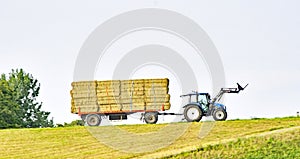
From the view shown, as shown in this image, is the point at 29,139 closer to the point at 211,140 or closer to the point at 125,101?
the point at 125,101

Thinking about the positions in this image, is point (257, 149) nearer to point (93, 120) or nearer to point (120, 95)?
point (120, 95)

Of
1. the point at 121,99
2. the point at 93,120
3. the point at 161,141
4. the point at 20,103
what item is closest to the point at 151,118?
the point at 121,99

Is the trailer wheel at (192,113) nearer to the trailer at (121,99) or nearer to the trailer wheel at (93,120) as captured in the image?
the trailer at (121,99)

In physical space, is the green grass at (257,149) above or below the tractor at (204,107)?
below

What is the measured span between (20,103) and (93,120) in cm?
3410

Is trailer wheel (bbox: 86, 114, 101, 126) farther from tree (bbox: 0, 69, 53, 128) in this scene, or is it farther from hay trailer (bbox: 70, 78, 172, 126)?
tree (bbox: 0, 69, 53, 128)

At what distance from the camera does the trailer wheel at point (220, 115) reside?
34562 mm

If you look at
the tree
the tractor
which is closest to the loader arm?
the tractor

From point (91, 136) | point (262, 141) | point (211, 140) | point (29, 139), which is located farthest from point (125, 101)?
point (262, 141)

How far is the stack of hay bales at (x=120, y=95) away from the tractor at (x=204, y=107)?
58.5 inches

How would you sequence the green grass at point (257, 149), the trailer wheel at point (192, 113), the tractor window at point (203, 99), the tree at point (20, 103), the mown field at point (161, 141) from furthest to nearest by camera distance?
the tree at point (20, 103)
the tractor window at point (203, 99)
the trailer wheel at point (192, 113)
the mown field at point (161, 141)
the green grass at point (257, 149)

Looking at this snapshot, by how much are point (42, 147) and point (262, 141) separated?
34.6ft

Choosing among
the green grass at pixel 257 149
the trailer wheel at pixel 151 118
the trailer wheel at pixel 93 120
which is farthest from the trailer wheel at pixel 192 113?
the green grass at pixel 257 149

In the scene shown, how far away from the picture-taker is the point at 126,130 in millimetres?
34656
